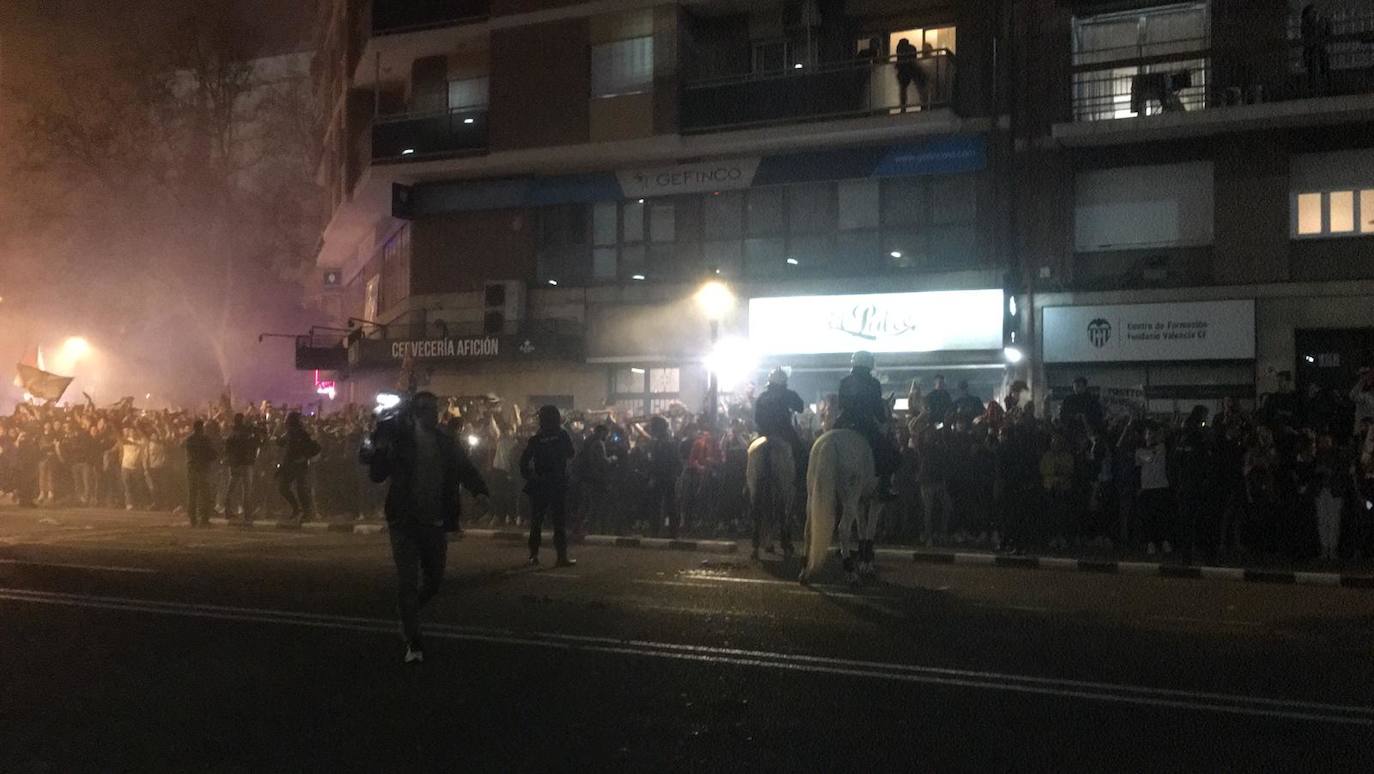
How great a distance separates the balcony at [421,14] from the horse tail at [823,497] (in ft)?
71.9

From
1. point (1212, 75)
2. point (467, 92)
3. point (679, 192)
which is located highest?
point (467, 92)

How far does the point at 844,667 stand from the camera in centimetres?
874

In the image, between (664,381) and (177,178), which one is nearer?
(664,381)

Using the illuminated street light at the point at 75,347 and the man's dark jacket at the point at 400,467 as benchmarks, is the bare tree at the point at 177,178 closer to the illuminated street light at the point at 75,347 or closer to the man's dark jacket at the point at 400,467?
the illuminated street light at the point at 75,347

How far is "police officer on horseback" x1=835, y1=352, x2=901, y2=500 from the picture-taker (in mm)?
13047

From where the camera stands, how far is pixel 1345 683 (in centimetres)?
827

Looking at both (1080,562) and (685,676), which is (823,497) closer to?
(685,676)

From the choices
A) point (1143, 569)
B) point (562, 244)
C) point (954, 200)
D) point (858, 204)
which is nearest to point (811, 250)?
point (858, 204)

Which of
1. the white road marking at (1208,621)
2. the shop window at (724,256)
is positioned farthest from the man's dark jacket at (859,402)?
the shop window at (724,256)

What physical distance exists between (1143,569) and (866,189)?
13.9m

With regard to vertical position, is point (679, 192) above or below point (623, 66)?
below

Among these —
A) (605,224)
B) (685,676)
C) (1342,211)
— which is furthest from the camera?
(605,224)

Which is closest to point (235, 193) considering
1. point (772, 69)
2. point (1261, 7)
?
point (772, 69)

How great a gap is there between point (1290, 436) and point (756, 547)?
7291 millimetres
